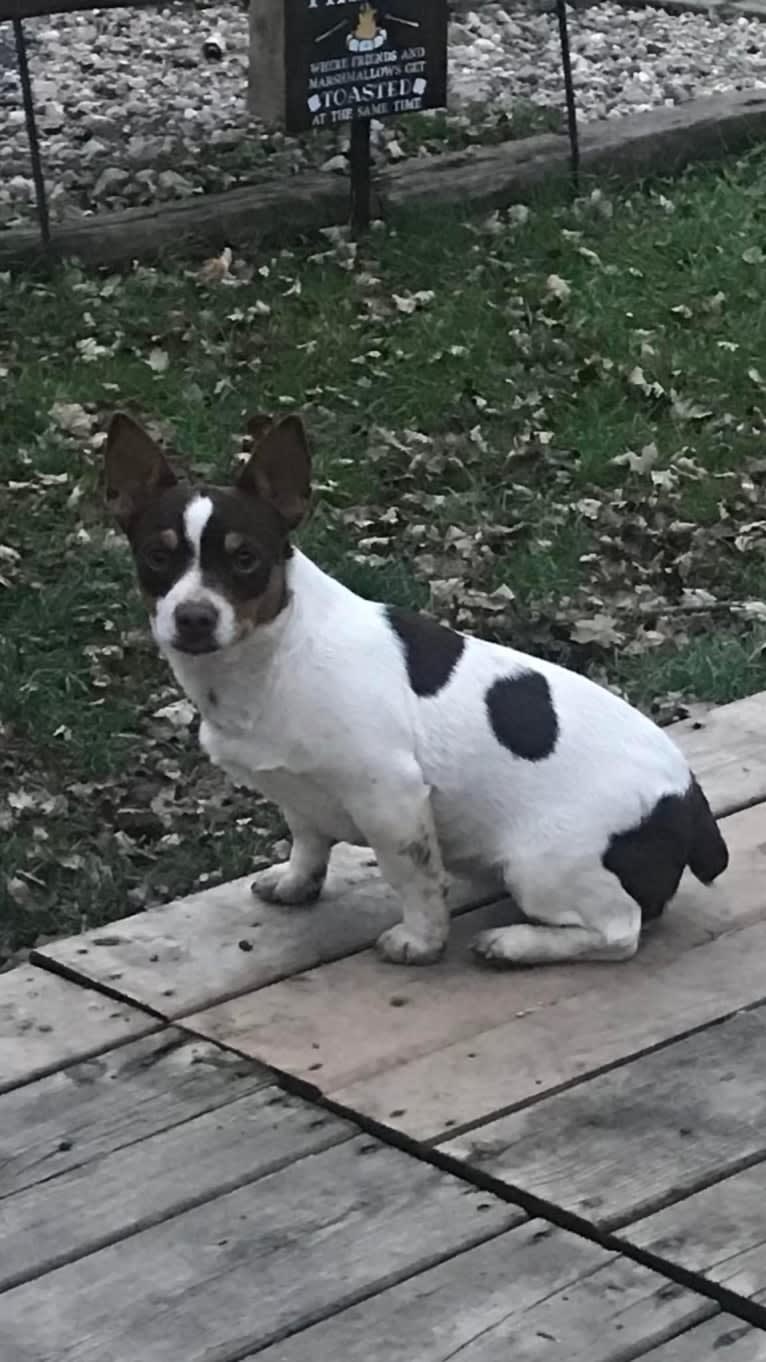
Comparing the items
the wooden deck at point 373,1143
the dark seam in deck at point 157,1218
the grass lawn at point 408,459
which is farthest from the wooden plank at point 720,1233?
the grass lawn at point 408,459

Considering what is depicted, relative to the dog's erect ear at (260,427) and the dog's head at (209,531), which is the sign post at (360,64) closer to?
the dog's erect ear at (260,427)

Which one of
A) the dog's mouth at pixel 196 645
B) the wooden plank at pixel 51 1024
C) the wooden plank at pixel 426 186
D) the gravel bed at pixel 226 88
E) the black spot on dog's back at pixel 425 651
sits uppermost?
the dog's mouth at pixel 196 645

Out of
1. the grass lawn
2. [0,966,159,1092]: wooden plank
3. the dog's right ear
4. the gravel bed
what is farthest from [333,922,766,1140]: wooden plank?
the gravel bed

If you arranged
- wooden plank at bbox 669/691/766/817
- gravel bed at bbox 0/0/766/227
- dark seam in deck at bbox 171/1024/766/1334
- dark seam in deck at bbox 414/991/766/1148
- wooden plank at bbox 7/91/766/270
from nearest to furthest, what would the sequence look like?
1. dark seam in deck at bbox 171/1024/766/1334
2. dark seam in deck at bbox 414/991/766/1148
3. wooden plank at bbox 669/691/766/817
4. wooden plank at bbox 7/91/766/270
5. gravel bed at bbox 0/0/766/227

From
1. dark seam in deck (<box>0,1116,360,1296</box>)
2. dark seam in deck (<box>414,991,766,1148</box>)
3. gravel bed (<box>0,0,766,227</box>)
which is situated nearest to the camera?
dark seam in deck (<box>0,1116,360,1296</box>)

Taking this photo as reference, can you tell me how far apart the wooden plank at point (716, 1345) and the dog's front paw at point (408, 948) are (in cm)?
108

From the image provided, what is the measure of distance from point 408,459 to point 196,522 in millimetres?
3773

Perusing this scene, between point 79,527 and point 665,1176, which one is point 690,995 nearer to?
point 665,1176

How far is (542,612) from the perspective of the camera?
6.26 meters

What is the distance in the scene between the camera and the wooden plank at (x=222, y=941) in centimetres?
385

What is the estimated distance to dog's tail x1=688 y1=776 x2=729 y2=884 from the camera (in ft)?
13.0

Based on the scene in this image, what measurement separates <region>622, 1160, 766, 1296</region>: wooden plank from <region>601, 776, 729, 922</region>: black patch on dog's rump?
73cm

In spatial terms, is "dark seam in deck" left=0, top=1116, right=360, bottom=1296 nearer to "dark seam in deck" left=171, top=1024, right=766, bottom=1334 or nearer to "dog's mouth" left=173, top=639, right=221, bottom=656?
"dark seam in deck" left=171, top=1024, right=766, bottom=1334

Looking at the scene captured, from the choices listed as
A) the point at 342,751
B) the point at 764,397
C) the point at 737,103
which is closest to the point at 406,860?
the point at 342,751
